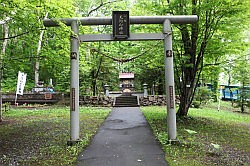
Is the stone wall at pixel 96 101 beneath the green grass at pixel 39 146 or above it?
above

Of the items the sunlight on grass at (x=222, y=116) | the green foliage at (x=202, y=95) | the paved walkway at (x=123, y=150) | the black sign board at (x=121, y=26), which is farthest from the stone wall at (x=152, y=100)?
the black sign board at (x=121, y=26)

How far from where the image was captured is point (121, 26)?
21.0ft

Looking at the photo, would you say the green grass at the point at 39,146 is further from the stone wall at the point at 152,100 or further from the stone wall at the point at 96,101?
the stone wall at the point at 152,100

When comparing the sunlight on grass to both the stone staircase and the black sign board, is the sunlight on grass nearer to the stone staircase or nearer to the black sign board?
the stone staircase

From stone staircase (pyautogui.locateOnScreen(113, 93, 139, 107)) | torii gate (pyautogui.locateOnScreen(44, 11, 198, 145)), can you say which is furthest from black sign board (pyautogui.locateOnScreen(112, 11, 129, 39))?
stone staircase (pyautogui.locateOnScreen(113, 93, 139, 107))

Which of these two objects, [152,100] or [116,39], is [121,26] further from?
[152,100]

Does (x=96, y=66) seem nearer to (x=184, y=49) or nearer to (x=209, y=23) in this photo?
(x=184, y=49)

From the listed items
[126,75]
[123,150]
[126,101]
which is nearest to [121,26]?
[123,150]

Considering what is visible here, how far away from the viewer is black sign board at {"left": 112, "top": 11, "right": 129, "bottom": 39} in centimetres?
639

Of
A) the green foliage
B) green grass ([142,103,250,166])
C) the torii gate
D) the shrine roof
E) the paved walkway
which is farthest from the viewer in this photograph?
the shrine roof

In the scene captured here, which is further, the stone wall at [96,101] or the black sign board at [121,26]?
the stone wall at [96,101]

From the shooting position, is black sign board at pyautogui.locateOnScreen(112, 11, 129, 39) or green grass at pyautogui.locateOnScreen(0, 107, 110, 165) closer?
green grass at pyautogui.locateOnScreen(0, 107, 110, 165)

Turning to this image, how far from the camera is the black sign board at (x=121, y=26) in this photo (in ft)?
21.0

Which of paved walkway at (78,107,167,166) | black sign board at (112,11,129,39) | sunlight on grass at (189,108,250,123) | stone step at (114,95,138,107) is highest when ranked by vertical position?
black sign board at (112,11,129,39)
